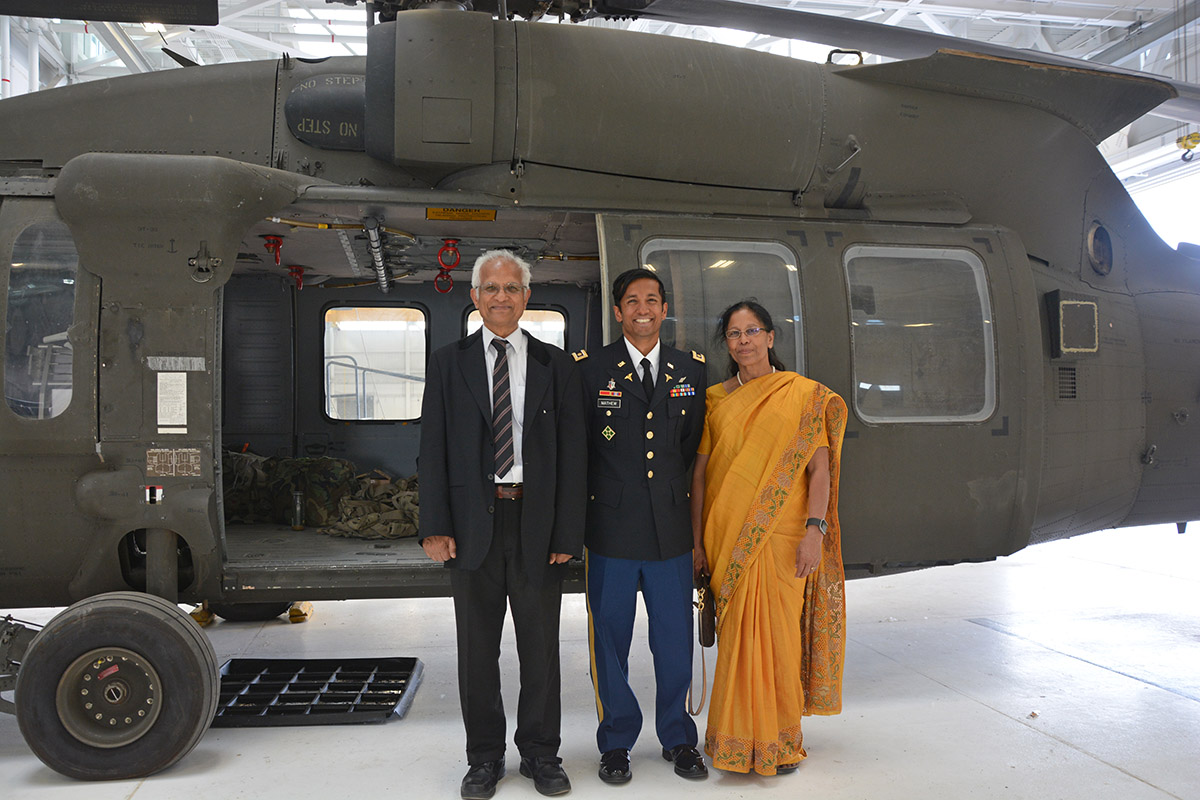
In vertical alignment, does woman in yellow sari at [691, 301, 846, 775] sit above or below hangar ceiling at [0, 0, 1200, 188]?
below

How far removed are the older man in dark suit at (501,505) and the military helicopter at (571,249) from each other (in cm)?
79

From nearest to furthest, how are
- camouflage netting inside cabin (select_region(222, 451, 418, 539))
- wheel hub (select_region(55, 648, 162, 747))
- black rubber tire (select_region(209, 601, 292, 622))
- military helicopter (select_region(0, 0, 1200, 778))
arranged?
wheel hub (select_region(55, 648, 162, 747))
military helicopter (select_region(0, 0, 1200, 778))
camouflage netting inside cabin (select_region(222, 451, 418, 539))
black rubber tire (select_region(209, 601, 292, 622))

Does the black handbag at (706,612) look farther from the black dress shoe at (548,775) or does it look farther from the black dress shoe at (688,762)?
the black dress shoe at (548,775)

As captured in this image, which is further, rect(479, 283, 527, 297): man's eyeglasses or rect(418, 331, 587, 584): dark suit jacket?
rect(479, 283, 527, 297): man's eyeglasses

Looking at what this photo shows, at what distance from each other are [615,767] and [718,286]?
7.38 ft

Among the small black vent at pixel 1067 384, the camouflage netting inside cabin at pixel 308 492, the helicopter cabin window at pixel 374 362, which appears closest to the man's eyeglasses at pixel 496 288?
the camouflage netting inside cabin at pixel 308 492

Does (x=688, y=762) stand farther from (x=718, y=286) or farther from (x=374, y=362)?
(x=374, y=362)

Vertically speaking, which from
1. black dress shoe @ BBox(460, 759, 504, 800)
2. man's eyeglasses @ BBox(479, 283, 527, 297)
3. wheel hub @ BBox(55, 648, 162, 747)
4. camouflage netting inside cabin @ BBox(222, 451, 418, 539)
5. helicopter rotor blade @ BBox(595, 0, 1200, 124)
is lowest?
black dress shoe @ BBox(460, 759, 504, 800)

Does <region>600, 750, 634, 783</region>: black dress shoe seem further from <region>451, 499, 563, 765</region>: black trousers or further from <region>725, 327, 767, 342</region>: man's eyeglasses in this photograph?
<region>725, 327, 767, 342</region>: man's eyeglasses

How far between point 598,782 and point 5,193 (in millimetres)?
3647

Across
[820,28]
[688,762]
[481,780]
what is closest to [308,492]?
[481,780]

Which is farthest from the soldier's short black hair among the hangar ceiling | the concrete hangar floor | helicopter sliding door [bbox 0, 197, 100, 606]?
the hangar ceiling

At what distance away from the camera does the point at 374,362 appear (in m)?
6.87

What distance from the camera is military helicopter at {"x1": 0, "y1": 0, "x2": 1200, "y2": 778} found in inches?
148
